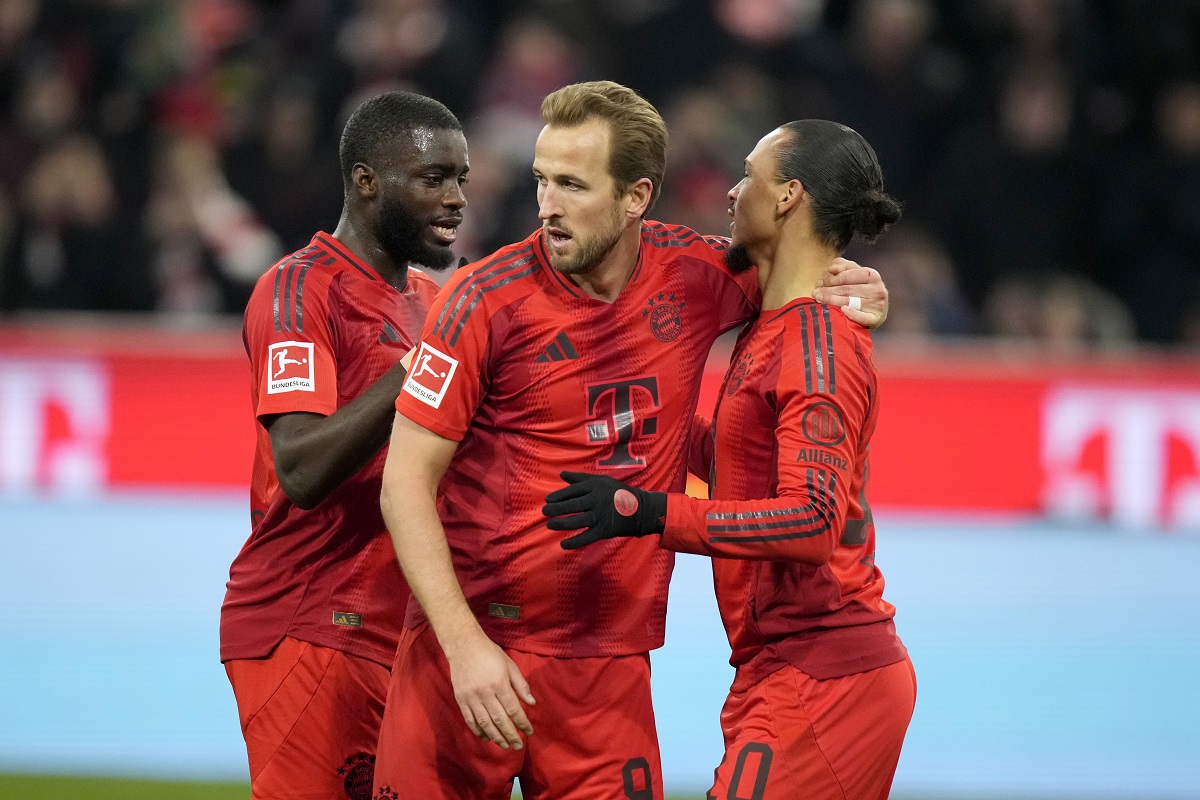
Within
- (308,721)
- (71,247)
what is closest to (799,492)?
(308,721)

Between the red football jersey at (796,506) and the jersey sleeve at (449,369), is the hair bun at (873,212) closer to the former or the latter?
the red football jersey at (796,506)

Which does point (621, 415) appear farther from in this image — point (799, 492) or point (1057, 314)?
point (1057, 314)

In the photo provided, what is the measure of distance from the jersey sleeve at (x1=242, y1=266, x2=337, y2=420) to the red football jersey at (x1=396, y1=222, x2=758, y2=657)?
18.7 inches

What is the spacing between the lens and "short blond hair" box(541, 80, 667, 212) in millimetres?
3846

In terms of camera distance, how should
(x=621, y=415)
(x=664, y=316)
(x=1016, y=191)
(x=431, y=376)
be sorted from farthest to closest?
(x=1016, y=191) < (x=664, y=316) < (x=621, y=415) < (x=431, y=376)

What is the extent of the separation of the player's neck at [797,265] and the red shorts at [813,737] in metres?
0.98

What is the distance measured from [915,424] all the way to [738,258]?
22.6 ft

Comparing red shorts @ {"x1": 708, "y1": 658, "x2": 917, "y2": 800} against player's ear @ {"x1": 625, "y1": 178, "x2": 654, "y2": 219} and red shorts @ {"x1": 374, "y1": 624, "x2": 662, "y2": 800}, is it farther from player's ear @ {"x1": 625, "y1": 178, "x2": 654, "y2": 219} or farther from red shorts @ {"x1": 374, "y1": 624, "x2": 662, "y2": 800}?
player's ear @ {"x1": 625, "y1": 178, "x2": 654, "y2": 219}

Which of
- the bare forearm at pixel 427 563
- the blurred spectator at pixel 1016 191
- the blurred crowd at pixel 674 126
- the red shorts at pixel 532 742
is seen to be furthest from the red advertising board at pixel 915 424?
the bare forearm at pixel 427 563

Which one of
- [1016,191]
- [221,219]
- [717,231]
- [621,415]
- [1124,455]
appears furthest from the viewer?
[1016,191]

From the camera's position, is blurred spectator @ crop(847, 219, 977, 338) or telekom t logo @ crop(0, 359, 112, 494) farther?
blurred spectator @ crop(847, 219, 977, 338)

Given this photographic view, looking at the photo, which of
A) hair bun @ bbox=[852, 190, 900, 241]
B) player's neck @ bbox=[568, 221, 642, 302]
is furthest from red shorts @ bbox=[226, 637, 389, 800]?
hair bun @ bbox=[852, 190, 900, 241]

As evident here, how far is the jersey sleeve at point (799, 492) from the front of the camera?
3588 mm

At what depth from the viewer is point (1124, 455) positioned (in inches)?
424
